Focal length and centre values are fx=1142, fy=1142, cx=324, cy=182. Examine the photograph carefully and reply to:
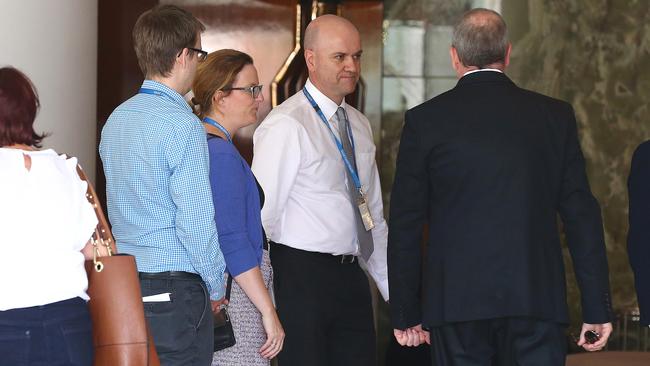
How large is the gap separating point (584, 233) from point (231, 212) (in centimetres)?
115

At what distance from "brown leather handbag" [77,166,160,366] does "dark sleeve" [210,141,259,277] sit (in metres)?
0.57

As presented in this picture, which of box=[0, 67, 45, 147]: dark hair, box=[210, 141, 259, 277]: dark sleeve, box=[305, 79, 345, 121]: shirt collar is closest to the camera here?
box=[0, 67, 45, 147]: dark hair

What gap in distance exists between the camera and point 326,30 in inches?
192

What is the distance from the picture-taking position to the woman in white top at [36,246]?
110 inches

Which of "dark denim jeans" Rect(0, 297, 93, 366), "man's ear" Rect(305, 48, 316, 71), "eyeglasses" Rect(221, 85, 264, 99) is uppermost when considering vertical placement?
"man's ear" Rect(305, 48, 316, 71)

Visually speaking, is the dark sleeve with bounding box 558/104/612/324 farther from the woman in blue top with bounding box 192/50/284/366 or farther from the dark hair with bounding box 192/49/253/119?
the dark hair with bounding box 192/49/253/119

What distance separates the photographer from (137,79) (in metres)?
6.03

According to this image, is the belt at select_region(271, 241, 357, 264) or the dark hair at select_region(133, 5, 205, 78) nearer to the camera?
the dark hair at select_region(133, 5, 205, 78)

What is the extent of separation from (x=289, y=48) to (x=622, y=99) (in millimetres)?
2195

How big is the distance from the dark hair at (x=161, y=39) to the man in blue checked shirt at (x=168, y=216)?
2.6 inches

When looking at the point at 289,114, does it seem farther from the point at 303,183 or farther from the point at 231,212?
the point at 231,212

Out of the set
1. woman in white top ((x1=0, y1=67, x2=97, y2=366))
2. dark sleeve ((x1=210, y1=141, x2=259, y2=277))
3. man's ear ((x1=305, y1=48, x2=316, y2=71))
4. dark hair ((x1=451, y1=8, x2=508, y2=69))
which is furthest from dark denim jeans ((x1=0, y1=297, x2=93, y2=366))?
man's ear ((x1=305, y1=48, x2=316, y2=71))

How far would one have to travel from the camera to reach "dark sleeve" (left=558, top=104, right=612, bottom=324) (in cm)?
371

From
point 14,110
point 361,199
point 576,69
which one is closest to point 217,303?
point 14,110
